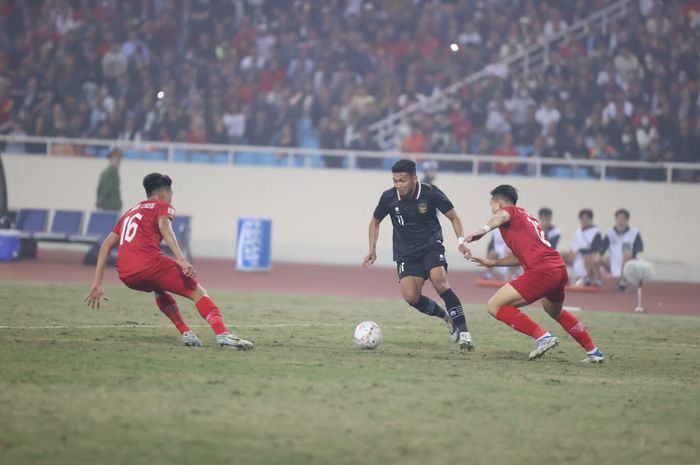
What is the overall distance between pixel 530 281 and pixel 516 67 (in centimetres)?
1837

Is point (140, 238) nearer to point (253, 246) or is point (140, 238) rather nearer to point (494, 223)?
point (494, 223)

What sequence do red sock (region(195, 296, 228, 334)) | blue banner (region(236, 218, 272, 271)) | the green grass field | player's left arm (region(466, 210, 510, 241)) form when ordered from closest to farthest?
1. the green grass field
2. player's left arm (region(466, 210, 510, 241))
3. red sock (region(195, 296, 228, 334))
4. blue banner (region(236, 218, 272, 271))

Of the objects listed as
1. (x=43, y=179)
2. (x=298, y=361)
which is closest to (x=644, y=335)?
(x=298, y=361)

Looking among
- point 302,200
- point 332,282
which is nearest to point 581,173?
point 302,200

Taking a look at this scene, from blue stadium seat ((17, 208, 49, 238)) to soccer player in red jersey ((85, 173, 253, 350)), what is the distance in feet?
50.4

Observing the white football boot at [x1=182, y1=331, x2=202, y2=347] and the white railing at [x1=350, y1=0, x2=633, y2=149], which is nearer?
the white football boot at [x1=182, y1=331, x2=202, y2=347]

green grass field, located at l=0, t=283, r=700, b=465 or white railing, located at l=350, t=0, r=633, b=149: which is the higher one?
white railing, located at l=350, t=0, r=633, b=149

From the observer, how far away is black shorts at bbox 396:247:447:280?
12828 mm

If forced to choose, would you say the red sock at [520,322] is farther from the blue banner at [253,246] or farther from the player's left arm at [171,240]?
the blue banner at [253,246]

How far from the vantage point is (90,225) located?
25750mm

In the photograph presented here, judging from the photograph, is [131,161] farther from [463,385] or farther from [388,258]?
[463,385]

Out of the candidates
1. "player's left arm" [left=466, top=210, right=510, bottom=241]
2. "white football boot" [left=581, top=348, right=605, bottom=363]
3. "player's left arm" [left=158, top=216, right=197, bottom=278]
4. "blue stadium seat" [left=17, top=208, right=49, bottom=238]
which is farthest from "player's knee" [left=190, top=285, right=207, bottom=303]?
"blue stadium seat" [left=17, top=208, right=49, bottom=238]

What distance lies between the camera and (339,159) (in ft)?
93.9

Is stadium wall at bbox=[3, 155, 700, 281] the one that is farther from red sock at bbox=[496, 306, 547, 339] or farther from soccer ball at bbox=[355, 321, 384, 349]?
red sock at bbox=[496, 306, 547, 339]
